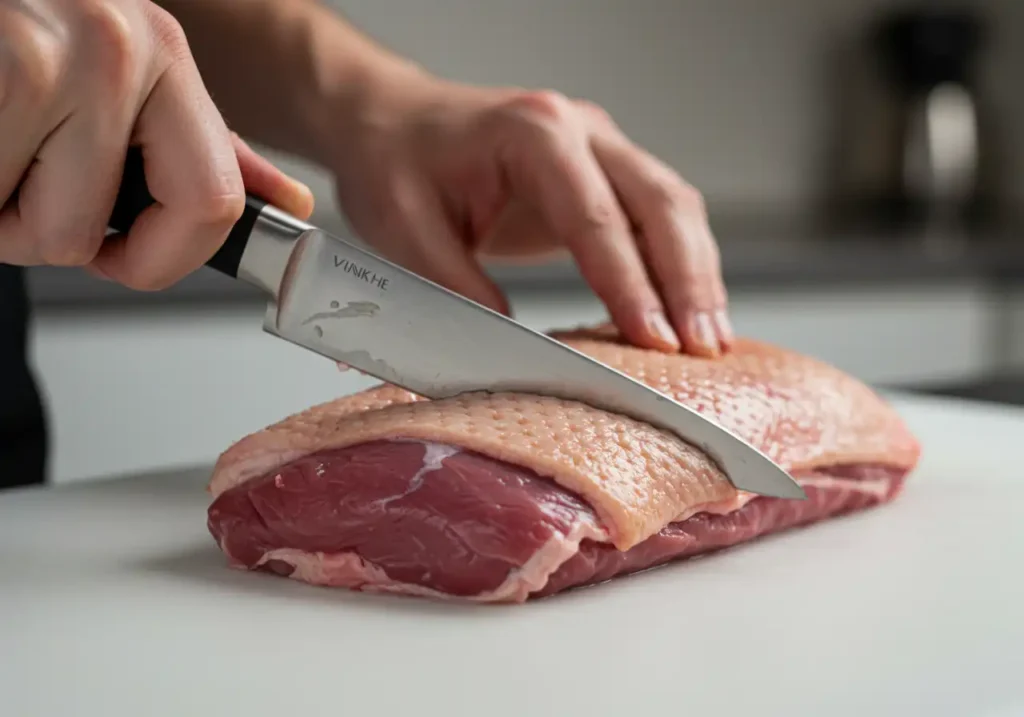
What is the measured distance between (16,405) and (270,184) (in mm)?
817

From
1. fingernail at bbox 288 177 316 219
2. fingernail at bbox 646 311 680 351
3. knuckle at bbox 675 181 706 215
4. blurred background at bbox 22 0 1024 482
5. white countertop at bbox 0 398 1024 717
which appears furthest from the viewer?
blurred background at bbox 22 0 1024 482

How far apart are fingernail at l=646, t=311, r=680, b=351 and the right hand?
574mm

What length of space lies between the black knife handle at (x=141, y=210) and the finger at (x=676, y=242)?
57 centimetres

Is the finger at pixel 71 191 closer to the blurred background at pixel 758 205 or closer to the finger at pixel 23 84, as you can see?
the finger at pixel 23 84

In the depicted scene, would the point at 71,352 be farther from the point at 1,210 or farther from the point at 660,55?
the point at 660,55

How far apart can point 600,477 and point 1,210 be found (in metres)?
0.59

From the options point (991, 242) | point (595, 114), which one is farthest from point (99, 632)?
point (991, 242)

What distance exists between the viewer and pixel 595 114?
1807 mm

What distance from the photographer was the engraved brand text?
1.23m

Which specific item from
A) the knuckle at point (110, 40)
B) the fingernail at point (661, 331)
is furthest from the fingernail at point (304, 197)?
the fingernail at point (661, 331)

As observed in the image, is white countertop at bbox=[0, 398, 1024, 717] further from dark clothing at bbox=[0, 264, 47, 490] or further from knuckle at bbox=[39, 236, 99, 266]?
dark clothing at bbox=[0, 264, 47, 490]

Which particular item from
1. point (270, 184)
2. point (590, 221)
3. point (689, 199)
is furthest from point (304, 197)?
point (689, 199)

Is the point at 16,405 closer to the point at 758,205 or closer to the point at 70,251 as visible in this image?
the point at 70,251

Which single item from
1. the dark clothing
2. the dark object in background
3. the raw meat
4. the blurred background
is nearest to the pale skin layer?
the raw meat
